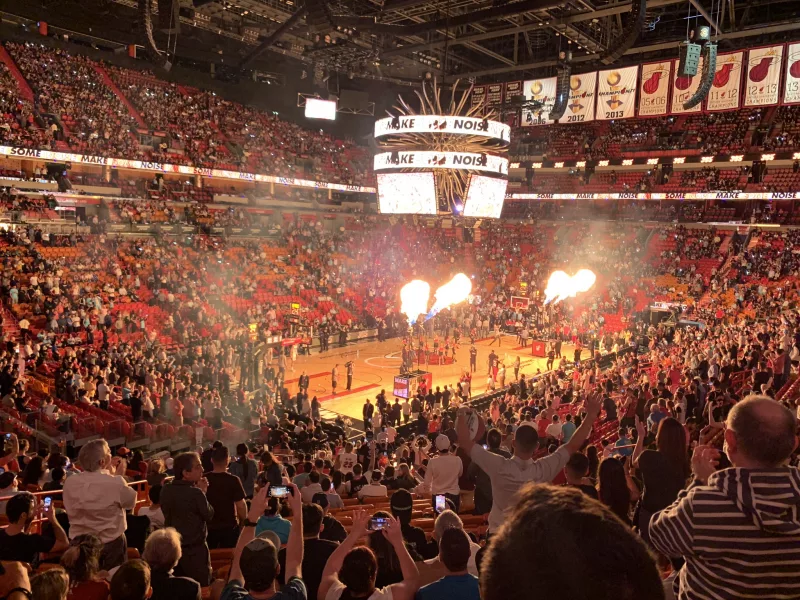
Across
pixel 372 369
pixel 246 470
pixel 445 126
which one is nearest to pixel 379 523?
pixel 246 470

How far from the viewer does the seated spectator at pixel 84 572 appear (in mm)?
3299

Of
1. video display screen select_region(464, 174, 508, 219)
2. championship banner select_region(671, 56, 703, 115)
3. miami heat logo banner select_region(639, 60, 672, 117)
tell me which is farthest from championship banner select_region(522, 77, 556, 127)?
video display screen select_region(464, 174, 508, 219)

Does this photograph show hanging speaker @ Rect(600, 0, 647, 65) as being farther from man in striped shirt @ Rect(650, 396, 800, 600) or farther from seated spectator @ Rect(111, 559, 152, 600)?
seated spectator @ Rect(111, 559, 152, 600)

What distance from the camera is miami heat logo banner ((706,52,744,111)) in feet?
78.2

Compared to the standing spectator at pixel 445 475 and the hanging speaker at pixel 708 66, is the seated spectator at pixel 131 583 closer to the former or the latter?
the standing spectator at pixel 445 475

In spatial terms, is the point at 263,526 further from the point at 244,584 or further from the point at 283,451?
the point at 283,451

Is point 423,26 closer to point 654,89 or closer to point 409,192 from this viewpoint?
point 409,192

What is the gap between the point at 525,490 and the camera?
142 cm

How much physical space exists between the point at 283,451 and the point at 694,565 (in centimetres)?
958

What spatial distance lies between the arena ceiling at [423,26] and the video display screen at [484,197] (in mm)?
5482

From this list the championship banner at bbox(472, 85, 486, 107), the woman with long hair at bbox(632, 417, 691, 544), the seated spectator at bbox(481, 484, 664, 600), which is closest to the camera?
the seated spectator at bbox(481, 484, 664, 600)

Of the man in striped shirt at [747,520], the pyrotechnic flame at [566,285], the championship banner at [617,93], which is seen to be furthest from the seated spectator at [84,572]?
the pyrotechnic flame at [566,285]

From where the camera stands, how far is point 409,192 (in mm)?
17922

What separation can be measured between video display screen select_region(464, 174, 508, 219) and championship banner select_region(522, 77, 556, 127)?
489 inches
